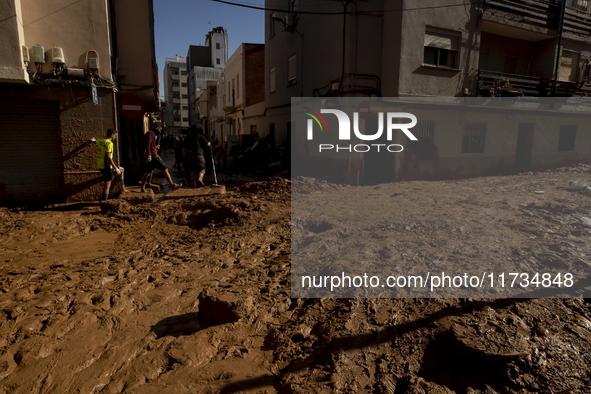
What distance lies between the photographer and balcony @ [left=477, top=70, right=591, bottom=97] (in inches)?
517

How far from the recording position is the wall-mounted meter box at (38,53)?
827 centimetres

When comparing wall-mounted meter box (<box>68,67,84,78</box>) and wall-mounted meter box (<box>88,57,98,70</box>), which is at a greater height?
wall-mounted meter box (<box>88,57,98,70</box>)

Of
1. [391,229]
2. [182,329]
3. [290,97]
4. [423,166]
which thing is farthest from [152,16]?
[182,329]

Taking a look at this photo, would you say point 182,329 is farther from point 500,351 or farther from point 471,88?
point 471,88

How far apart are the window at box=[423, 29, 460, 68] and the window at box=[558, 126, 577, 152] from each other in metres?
7.47

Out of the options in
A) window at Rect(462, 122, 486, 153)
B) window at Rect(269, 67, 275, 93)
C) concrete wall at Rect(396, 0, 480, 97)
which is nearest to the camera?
concrete wall at Rect(396, 0, 480, 97)

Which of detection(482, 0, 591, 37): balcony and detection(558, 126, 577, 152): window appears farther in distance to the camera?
detection(558, 126, 577, 152): window

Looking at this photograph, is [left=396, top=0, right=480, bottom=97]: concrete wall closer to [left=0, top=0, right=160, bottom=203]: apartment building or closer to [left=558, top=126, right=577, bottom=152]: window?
[left=558, top=126, right=577, bottom=152]: window

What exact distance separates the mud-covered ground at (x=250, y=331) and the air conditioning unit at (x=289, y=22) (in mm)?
12249

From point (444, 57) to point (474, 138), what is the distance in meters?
3.27

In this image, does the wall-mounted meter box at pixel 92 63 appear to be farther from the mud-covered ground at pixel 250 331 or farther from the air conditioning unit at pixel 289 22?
the air conditioning unit at pixel 289 22
